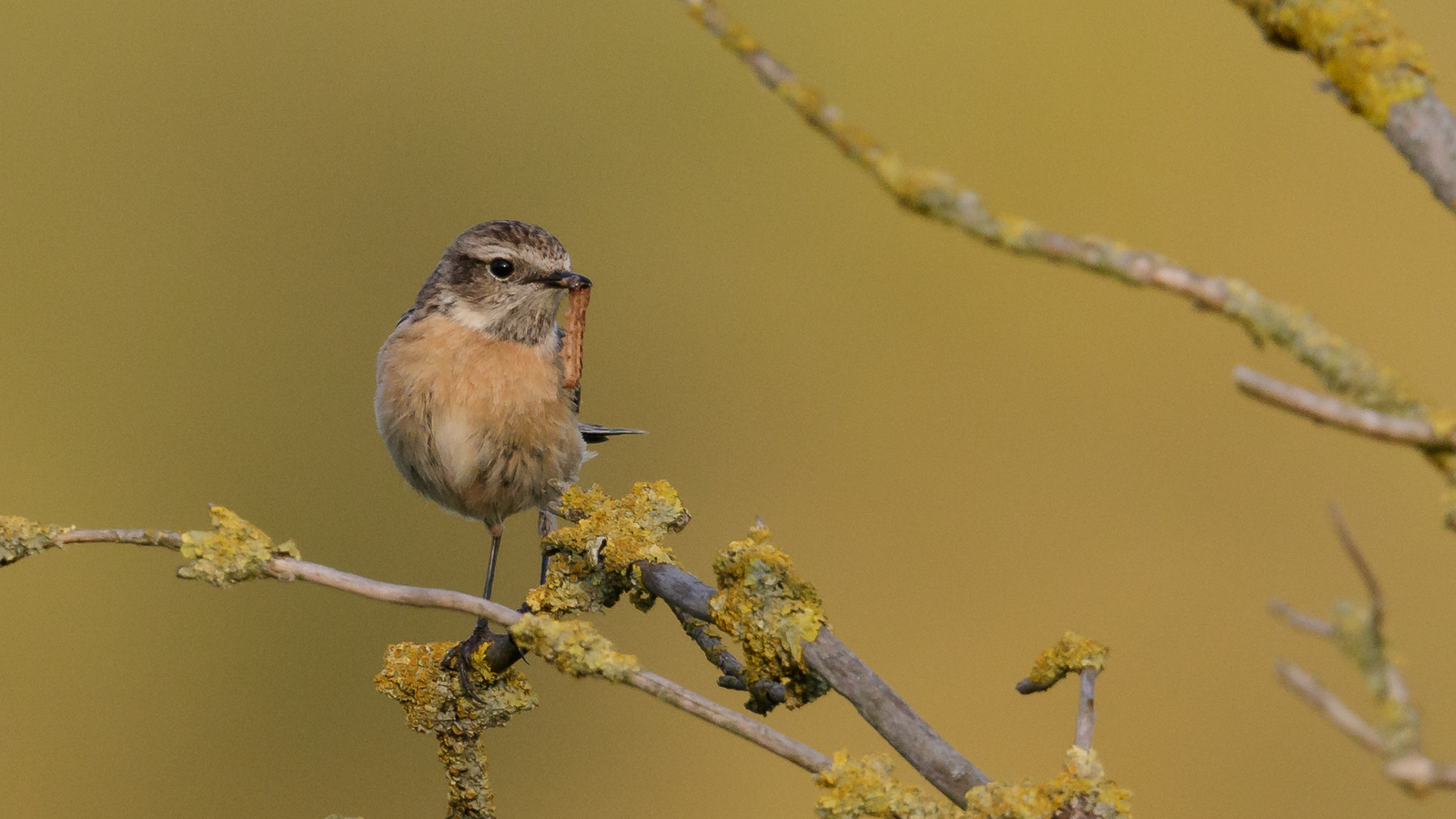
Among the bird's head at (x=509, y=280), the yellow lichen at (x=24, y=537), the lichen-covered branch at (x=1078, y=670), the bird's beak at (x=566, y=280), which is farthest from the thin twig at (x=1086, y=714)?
the bird's head at (x=509, y=280)

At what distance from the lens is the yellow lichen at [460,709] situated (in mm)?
2270

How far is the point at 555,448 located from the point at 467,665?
156 cm

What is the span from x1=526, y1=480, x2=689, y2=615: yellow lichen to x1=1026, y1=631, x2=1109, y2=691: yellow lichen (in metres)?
0.67

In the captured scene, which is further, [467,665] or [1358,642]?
[467,665]

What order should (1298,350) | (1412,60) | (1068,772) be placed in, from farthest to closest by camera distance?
(1068,772) → (1412,60) → (1298,350)

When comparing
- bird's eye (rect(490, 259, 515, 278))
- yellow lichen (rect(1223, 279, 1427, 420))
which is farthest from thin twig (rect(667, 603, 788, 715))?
bird's eye (rect(490, 259, 515, 278))

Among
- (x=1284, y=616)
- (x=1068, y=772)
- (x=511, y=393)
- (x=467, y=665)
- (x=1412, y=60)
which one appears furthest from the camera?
(x=511, y=393)

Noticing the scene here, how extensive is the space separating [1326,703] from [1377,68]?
0.85m

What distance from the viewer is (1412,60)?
1.38 metres

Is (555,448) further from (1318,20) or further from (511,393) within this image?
(1318,20)

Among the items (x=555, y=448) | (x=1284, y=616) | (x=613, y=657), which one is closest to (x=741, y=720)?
(x=613, y=657)

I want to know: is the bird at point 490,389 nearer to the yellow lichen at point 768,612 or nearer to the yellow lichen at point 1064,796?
the yellow lichen at point 768,612

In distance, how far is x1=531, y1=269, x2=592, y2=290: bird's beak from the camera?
356cm

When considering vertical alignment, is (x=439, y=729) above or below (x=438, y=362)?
below
